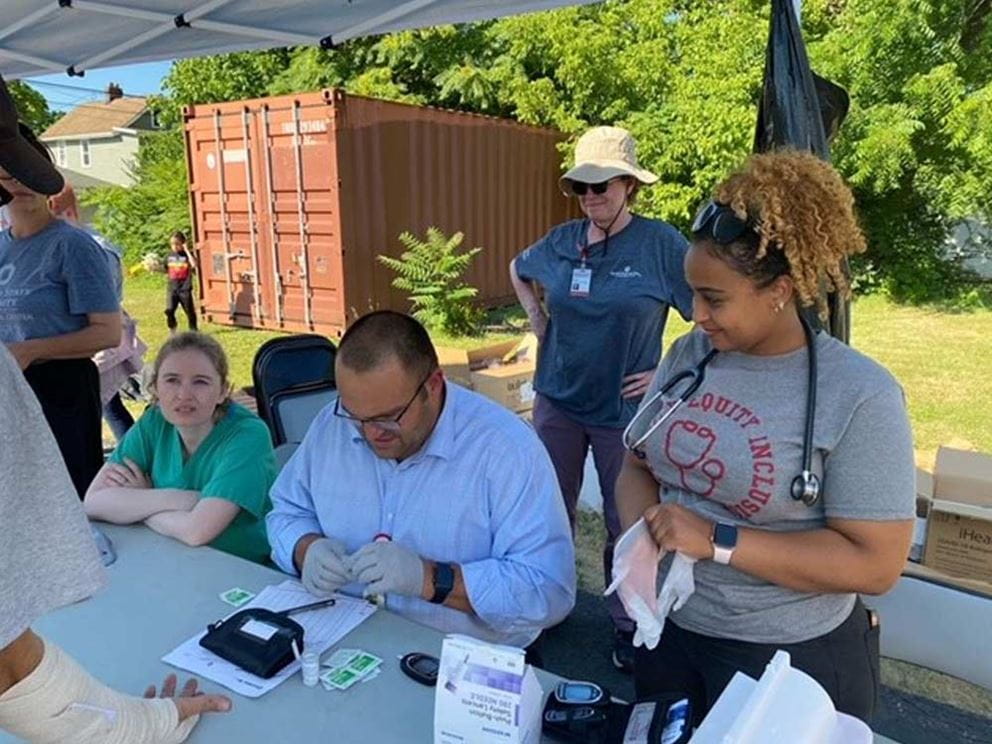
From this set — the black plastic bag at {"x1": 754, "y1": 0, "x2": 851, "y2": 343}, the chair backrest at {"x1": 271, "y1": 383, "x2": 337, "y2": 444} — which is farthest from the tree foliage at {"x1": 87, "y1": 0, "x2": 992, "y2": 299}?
the chair backrest at {"x1": 271, "y1": 383, "x2": 337, "y2": 444}

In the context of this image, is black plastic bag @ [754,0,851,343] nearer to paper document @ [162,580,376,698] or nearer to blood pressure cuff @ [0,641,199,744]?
paper document @ [162,580,376,698]

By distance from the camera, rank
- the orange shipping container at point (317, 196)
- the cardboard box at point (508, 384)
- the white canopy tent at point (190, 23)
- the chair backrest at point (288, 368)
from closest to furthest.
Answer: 1. the chair backrest at point (288, 368)
2. the white canopy tent at point (190, 23)
3. the cardboard box at point (508, 384)
4. the orange shipping container at point (317, 196)

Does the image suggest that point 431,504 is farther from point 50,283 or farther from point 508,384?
point 508,384

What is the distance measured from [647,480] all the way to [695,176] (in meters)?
9.21

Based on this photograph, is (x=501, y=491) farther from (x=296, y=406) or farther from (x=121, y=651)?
(x=296, y=406)

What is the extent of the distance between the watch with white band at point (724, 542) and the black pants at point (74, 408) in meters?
2.31

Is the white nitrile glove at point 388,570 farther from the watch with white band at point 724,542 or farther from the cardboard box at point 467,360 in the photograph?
the cardboard box at point 467,360

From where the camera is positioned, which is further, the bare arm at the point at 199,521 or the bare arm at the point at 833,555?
the bare arm at the point at 199,521

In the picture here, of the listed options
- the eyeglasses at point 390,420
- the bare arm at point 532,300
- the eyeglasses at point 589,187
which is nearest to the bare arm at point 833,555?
the eyeglasses at point 390,420

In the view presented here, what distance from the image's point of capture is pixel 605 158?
8.87 ft

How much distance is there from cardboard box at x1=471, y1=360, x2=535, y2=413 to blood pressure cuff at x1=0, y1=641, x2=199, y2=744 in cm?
360

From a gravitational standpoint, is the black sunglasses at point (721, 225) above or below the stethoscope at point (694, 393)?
above

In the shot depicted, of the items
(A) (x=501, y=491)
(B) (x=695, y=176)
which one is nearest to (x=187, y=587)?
(A) (x=501, y=491)

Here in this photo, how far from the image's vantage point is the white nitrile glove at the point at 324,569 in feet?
5.03
